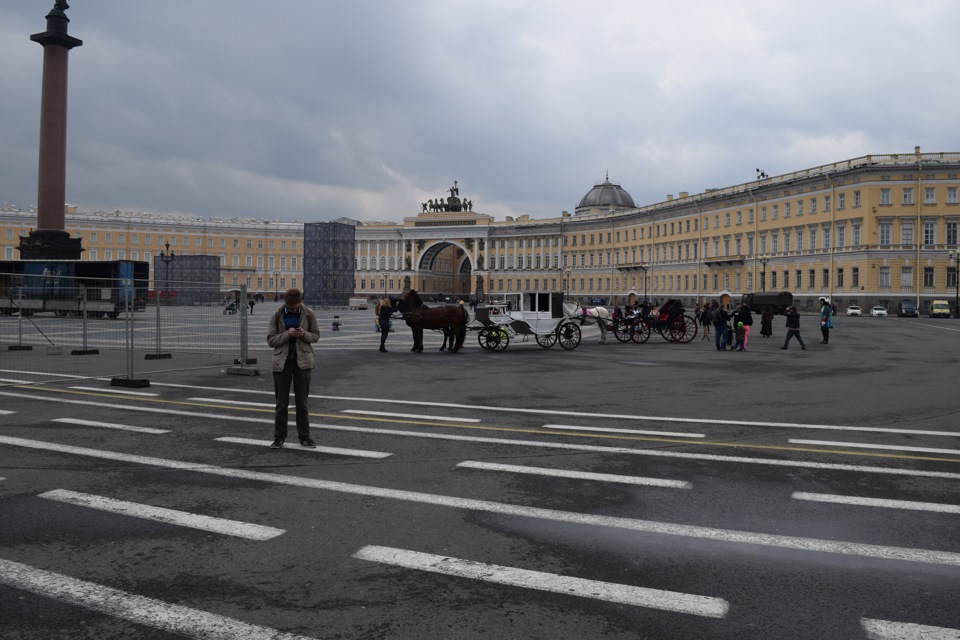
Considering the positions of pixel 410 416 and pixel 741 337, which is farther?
pixel 741 337

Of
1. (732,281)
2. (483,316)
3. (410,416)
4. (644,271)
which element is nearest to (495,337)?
(483,316)

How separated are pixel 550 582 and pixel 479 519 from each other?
1384mm

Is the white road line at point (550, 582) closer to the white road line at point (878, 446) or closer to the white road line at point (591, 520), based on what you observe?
the white road line at point (591, 520)

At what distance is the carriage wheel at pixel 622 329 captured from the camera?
29.1 m

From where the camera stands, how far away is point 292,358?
898cm

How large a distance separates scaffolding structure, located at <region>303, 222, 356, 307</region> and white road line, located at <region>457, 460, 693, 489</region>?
256 feet

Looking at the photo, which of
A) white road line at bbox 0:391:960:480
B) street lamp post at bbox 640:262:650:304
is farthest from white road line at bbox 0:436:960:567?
street lamp post at bbox 640:262:650:304

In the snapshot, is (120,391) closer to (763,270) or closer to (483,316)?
(483,316)

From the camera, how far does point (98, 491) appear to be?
667 cm

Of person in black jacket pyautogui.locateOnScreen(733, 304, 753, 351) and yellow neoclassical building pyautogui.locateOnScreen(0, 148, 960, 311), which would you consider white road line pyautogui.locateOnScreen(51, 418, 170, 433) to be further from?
yellow neoclassical building pyautogui.locateOnScreen(0, 148, 960, 311)

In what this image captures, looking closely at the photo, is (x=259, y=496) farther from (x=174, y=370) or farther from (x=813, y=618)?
(x=174, y=370)

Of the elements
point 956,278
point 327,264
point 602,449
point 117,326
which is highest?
point 327,264

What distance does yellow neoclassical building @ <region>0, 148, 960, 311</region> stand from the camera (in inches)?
2680

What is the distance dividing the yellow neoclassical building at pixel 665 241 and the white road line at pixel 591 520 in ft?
212
